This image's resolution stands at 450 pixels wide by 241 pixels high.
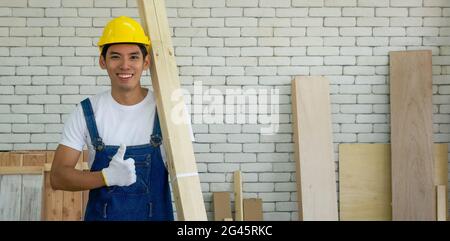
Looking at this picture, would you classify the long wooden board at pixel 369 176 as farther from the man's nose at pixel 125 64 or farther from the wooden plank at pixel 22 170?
the man's nose at pixel 125 64

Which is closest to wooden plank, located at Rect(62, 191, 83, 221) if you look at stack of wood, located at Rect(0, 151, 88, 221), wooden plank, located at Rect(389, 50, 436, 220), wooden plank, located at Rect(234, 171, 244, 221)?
stack of wood, located at Rect(0, 151, 88, 221)

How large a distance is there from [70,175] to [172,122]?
1.69ft

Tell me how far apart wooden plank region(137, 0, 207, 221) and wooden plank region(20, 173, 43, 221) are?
9.64 ft

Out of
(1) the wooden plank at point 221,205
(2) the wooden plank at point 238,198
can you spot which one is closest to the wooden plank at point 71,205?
(1) the wooden plank at point 221,205

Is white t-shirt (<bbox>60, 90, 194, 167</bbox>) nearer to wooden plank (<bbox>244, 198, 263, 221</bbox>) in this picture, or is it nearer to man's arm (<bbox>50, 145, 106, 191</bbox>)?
man's arm (<bbox>50, 145, 106, 191</bbox>)

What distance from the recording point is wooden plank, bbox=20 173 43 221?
5.25m

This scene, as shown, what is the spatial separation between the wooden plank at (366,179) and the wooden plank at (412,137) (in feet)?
0.35

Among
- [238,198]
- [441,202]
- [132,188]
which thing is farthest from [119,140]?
[441,202]

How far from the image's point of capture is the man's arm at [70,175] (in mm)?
2686

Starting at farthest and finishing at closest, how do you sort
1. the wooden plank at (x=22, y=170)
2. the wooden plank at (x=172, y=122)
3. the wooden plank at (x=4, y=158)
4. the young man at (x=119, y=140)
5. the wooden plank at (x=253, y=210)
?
the wooden plank at (x=253, y=210), the wooden plank at (x=4, y=158), the wooden plank at (x=22, y=170), the young man at (x=119, y=140), the wooden plank at (x=172, y=122)

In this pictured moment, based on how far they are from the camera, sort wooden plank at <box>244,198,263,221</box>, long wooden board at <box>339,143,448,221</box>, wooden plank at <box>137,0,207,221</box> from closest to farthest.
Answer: wooden plank at <box>137,0,207,221</box> → wooden plank at <box>244,198,263,221</box> → long wooden board at <box>339,143,448,221</box>

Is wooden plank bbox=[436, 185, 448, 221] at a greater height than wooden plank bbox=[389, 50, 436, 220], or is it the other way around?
wooden plank bbox=[389, 50, 436, 220]

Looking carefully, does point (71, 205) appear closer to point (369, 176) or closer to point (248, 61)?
point (248, 61)
